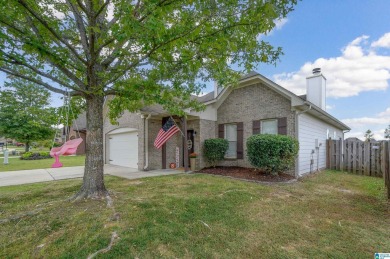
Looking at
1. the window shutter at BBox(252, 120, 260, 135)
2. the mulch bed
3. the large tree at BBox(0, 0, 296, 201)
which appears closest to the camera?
the large tree at BBox(0, 0, 296, 201)

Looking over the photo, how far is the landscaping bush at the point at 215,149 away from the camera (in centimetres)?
1017

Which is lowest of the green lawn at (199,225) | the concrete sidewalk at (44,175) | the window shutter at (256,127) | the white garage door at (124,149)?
the concrete sidewalk at (44,175)

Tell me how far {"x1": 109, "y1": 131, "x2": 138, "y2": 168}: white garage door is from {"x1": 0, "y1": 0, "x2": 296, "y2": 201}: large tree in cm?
589

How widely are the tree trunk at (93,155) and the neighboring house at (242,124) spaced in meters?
5.06

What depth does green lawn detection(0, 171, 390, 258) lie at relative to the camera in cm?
288

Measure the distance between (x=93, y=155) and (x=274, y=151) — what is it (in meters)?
6.11

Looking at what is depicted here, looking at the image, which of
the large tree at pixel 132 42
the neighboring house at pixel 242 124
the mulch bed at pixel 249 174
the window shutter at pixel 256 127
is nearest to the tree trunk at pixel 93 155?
the large tree at pixel 132 42

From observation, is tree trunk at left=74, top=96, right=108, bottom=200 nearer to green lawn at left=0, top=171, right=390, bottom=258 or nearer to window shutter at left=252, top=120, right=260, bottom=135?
green lawn at left=0, top=171, right=390, bottom=258

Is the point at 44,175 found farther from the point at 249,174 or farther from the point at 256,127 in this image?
the point at 256,127

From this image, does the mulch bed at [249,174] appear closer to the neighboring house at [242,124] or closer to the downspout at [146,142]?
the neighboring house at [242,124]

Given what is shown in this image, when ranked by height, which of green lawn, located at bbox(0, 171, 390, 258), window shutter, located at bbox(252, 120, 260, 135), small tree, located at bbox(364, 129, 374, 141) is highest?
window shutter, located at bbox(252, 120, 260, 135)

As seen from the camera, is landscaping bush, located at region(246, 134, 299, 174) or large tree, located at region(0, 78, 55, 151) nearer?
landscaping bush, located at region(246, 134, 299, 174)

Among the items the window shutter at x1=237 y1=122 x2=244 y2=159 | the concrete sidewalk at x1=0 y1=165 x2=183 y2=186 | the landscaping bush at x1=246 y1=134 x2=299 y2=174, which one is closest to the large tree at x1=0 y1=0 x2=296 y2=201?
the landscaping bush at x1=246 y1=134 x2=299 y2=174

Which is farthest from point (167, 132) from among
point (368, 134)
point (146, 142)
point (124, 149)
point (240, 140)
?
point (368, 134)
